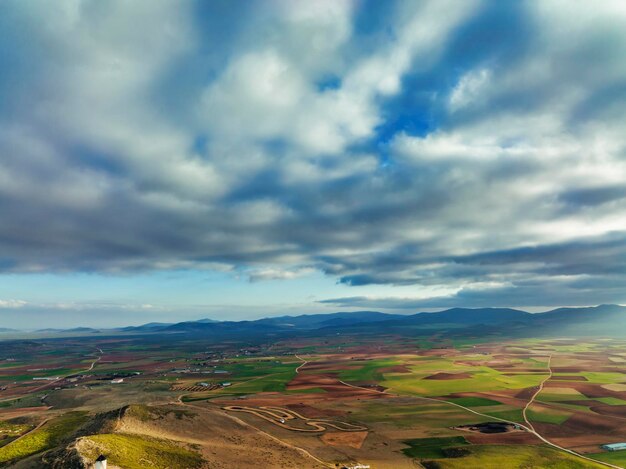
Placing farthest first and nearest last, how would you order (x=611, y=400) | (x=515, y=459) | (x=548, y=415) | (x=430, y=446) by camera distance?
(x=611, y=400)
(x=548, y=415)
(x=430, y=446)
(x=515, y=459)

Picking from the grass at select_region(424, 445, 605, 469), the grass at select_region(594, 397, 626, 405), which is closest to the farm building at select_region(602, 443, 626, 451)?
the grass at select_region(424, 445, 605, 469)

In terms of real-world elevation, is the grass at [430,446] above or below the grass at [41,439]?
below

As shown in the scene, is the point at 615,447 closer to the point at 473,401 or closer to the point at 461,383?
the point at 473,401

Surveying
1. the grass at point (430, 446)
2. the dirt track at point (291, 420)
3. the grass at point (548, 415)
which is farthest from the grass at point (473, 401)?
the dirt track at point (291, 420)

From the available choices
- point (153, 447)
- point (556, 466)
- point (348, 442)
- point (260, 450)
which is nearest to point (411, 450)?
point (348, 442)

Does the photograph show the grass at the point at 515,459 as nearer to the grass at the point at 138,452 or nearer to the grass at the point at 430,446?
the grass at the point at 430,446

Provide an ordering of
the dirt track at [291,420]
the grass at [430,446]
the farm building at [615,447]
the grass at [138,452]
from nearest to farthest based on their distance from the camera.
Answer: the grass at [138,452] < the grass at [430,446] < the farm building at [615,447] < the dirt track at [291,420]

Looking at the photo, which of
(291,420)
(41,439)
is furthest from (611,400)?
(41,439)

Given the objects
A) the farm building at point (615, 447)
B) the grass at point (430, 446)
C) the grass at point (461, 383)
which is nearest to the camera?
the grass at point (430, 446)
